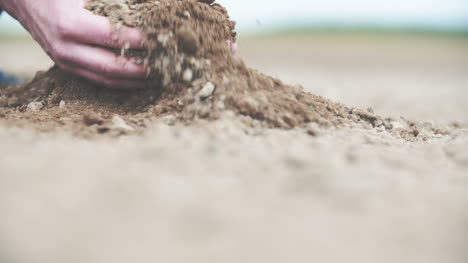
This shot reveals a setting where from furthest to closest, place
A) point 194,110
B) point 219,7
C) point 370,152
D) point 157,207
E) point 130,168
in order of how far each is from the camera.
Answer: point 219,7, point 194,110, point 370,152, point 130,168, point 157,207

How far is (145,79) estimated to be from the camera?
194 cm

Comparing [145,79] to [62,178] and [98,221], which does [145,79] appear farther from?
[98,221]

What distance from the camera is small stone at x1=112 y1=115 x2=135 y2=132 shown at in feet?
5.26

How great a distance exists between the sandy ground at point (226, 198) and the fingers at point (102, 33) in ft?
1.70

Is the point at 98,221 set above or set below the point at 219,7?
below

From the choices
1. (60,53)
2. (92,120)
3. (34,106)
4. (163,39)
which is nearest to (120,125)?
(92,120)

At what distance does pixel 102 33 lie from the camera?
1.86 meters

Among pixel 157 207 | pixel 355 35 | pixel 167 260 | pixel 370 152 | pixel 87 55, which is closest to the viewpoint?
pixel 167 260

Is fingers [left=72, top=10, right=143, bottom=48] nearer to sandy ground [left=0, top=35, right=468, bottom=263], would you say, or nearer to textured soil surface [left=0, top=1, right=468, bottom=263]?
textured soil surface [left=0, top=1, right=468, bottom=263]

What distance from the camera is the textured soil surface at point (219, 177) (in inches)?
36.7

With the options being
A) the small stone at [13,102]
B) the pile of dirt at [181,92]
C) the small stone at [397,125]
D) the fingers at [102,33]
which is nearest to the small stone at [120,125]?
the pile of dirt at [181,92]

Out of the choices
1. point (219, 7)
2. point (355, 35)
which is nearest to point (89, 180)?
point (219, 7)

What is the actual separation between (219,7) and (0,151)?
135 cm

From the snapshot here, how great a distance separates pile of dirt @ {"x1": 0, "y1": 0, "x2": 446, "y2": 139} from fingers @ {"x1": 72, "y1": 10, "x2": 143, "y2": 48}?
0.10 ft
